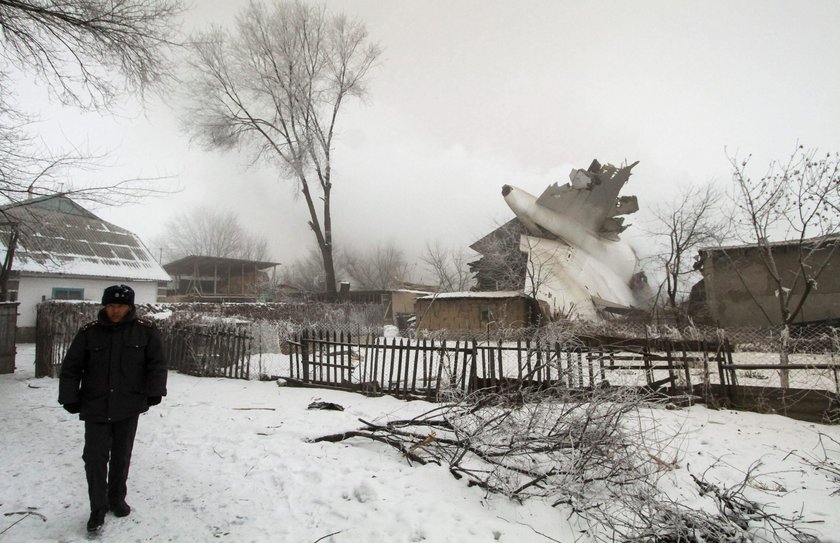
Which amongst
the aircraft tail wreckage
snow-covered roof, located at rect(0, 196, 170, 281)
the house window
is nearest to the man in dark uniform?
the aircraft tail wreckage

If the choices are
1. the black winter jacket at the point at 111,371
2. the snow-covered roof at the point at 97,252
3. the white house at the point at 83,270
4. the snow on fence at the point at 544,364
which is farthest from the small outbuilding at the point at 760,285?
the snow-covered roof at the point at 97,252

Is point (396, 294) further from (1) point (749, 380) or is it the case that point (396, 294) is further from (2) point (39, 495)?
(2) point (39, 495)

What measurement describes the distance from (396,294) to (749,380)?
1096 inches

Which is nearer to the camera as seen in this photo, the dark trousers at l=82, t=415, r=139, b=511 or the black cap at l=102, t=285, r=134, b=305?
the dark trousers at l=82, t=415, r=139, b=511

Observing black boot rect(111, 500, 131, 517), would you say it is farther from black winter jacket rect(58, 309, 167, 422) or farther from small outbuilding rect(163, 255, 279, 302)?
small outbuilding rect(163, 255, 279, 302)

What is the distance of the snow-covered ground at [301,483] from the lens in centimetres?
315

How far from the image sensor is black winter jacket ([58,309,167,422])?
3.11 metres

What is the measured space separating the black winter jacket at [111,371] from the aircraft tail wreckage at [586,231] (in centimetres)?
1904

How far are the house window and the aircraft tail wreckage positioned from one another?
23.2 meters

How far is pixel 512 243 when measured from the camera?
25125 millimetres

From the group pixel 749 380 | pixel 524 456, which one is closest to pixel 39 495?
A: pixel 524 456

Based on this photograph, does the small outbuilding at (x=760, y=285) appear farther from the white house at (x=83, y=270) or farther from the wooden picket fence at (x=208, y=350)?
the white house at (x=83, y=270)

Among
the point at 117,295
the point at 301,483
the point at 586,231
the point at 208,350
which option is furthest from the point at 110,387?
the point at 586,231

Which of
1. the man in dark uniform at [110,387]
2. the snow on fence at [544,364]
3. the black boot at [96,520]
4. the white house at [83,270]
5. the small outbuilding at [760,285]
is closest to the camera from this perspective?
the black boot at [96,520]
